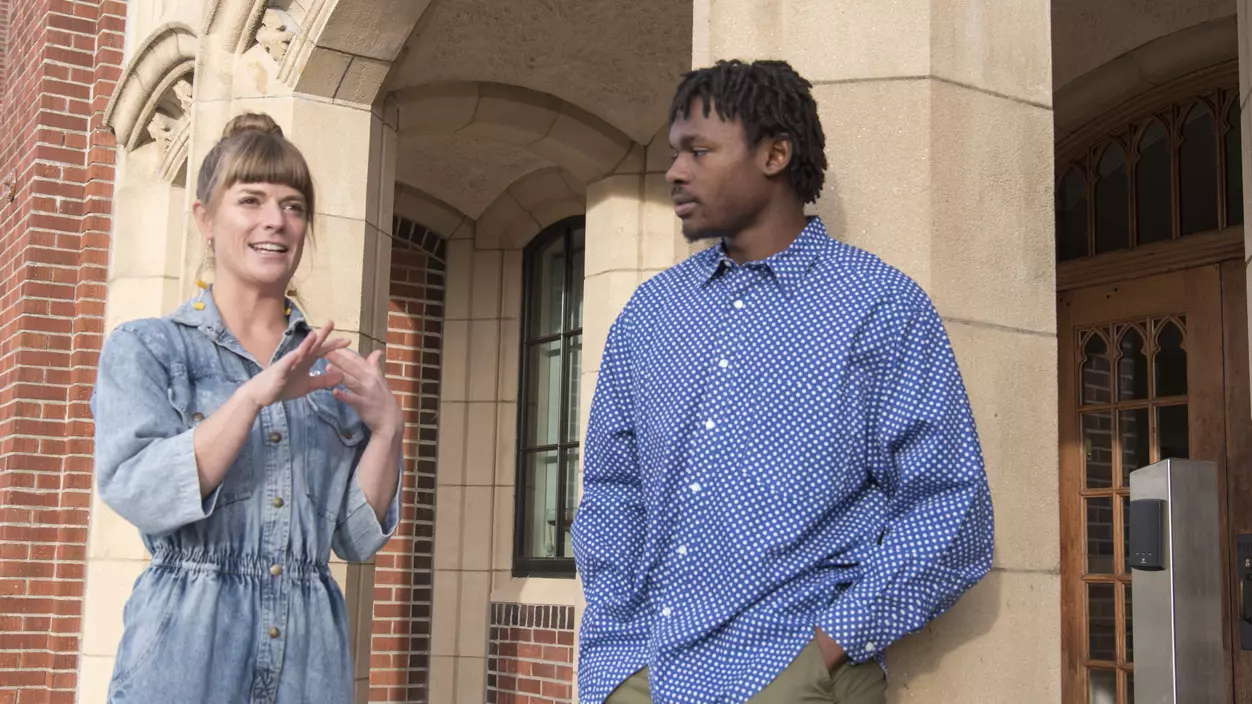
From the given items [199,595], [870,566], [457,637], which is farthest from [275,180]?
[457,637]

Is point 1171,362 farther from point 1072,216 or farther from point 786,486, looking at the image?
point 786,486

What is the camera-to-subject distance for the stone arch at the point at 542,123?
25.5ft

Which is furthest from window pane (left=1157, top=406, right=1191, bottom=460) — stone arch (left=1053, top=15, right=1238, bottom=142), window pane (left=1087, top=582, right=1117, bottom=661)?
stone arch (left=1053, top=15, right=1238, bottom=142)

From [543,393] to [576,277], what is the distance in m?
0.78

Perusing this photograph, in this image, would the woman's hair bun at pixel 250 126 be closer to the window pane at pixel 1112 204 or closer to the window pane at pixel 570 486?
the window pane at pixel 1112 204

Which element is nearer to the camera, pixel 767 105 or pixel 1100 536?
pixel 767 105

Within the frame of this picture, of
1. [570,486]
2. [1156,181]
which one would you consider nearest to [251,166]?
[1156,181]

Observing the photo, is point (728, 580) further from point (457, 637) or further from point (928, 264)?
point (457, 637)

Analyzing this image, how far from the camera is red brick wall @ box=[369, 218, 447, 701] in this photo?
31.6 feet

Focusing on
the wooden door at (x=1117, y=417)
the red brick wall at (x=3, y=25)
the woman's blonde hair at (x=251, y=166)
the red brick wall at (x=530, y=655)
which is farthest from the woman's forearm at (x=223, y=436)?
the red brick wall at (x=3, y=25)

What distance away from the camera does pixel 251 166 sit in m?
2.66

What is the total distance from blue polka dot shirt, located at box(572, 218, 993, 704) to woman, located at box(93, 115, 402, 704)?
47cm

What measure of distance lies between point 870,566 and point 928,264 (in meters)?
0.83

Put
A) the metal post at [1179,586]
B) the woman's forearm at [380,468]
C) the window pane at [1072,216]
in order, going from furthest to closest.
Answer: the window pane at [1072,216], the metal post at [1179,586], the woman's forearm at [380,468]
